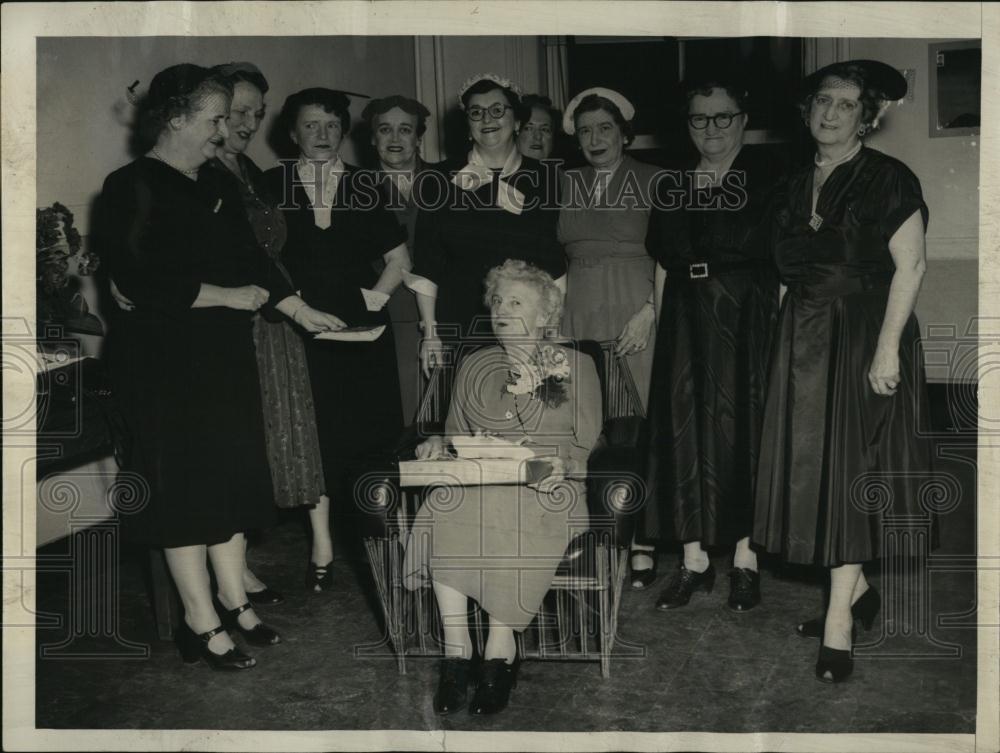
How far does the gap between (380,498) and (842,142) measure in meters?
1.96

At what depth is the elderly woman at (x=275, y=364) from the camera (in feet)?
14.5

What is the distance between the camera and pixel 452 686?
3.79 m

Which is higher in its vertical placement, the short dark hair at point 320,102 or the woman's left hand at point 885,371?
the short dark hair at point 320,102

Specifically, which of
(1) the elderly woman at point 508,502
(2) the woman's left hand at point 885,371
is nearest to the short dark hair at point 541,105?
(1) the elderly woman at point 508,502

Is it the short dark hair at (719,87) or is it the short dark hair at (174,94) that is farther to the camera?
the short dark hair at (719,87)

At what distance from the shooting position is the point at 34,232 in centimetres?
379

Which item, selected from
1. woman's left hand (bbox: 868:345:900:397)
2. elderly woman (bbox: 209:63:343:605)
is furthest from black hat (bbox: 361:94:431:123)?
woman's left hand (bbox: 868:345:900:397)

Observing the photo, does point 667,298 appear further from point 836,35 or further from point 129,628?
point 129,628

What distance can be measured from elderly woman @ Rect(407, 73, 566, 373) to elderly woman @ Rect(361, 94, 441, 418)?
0.75ft

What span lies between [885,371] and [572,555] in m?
1.21

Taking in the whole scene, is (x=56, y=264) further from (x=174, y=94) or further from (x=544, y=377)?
(x=544, y=377)

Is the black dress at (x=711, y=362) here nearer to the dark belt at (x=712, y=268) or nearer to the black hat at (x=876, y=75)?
the dark belt at (x=712, y=268)

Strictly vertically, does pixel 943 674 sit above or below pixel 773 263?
below

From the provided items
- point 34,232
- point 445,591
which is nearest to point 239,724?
point 445,591
